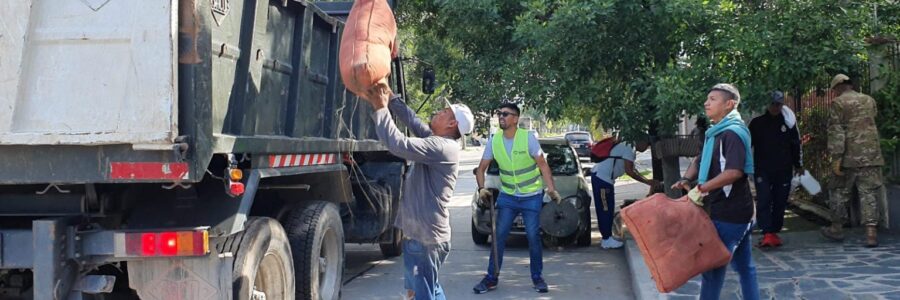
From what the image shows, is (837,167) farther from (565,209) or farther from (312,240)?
(312,240)

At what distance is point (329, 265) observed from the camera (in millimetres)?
6418

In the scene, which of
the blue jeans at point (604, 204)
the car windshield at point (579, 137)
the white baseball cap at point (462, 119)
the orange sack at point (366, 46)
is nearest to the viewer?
the orange sack at point (366, 46)

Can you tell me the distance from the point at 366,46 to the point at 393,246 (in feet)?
16.1

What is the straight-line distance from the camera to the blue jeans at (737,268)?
5172 millimetres

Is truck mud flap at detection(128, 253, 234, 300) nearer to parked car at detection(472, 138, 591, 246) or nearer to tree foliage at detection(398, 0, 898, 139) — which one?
tree foliage at detection(398, 0, 898, 139)

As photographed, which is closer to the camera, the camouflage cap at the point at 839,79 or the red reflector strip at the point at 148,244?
the red reflector strip at the point at 148,244

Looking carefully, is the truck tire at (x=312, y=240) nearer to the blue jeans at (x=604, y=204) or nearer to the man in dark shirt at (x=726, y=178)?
the man in dark shirt at (x=726, y=178)

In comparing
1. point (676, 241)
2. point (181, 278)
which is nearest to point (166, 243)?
point (181, 278)

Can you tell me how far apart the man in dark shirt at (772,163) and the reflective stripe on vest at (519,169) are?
232 centimetres

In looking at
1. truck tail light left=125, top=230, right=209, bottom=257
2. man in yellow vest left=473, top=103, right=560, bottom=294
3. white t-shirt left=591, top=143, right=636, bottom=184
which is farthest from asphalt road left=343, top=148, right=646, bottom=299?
truck tail light left=125, top=230, right=209, bottom=257

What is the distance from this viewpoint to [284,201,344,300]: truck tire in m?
5.67

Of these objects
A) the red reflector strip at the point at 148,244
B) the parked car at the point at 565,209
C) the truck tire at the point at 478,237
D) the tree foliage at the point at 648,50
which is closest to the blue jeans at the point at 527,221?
the tree foliage at the point at 648,50

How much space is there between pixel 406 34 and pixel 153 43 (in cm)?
988

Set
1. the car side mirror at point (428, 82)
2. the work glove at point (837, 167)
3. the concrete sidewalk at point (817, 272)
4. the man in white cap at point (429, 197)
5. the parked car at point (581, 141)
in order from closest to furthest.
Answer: the man in white cap at point (429, 197)
the concrete sidewalk at point (817, 272)
the work glove at point (837, 167)
the car side mirror at point (428, 82)
the parked car at point (581, 141)
